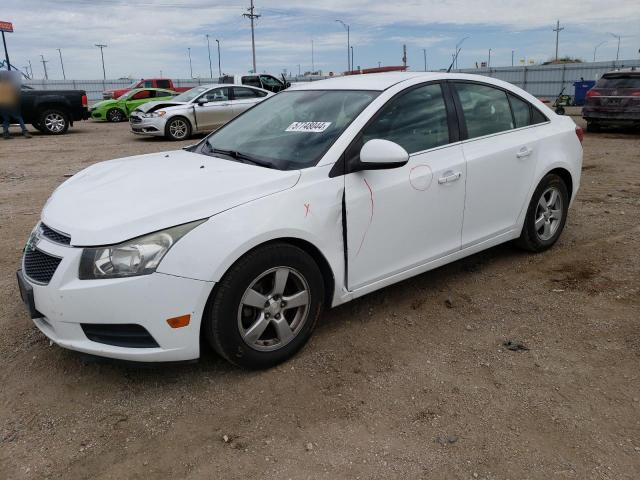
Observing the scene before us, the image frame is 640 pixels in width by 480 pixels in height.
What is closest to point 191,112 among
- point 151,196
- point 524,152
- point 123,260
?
point 524,152

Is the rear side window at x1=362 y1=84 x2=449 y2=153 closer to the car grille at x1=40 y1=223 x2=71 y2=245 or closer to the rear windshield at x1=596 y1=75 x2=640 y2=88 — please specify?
the car grille at x1=40 y1=223 x2=71 y2=245

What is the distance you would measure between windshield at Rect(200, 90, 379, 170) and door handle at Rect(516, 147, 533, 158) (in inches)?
55.8

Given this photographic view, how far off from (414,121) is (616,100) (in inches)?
491

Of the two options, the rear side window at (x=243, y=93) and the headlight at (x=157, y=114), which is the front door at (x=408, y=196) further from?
the rear side window at (x=243, y=93)

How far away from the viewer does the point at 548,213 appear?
4.84 meters

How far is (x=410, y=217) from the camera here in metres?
3.58

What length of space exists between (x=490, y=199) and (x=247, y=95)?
12.7 meters

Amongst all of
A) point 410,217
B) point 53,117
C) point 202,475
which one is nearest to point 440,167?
point 410,217

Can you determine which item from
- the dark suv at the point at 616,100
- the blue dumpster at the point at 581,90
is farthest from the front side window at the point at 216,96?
the blue dumpster at the point at 581,90

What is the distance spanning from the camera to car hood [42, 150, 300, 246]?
107 inches

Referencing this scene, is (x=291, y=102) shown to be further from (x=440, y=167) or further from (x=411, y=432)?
(x=411, y=432)

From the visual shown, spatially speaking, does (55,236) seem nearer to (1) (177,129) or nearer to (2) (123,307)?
(2) (123,307)

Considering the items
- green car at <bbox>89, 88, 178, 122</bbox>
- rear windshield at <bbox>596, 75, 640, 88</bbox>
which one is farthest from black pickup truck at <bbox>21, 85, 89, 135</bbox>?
rear windshield at <bbox>596, 75, 640, 88</bbox>

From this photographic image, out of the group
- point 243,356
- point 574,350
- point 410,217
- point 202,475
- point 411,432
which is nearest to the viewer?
point 202,475
